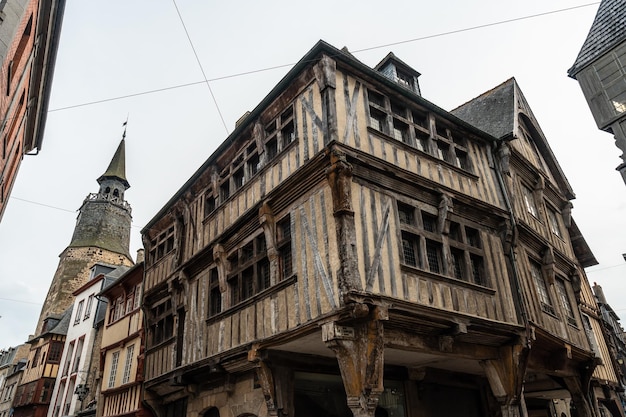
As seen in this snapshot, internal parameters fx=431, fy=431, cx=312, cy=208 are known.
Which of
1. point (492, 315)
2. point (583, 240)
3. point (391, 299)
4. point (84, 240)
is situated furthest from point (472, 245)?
point (84, 240)

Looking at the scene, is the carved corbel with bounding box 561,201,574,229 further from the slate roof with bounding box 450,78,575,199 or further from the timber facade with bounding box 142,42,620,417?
the timber facade with bounding box 142,42,620,417

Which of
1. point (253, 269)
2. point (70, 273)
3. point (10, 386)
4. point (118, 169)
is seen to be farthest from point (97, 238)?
point (253, 269)

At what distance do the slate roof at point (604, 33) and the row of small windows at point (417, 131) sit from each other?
418 centimetres

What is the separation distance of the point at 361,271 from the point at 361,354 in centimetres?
119

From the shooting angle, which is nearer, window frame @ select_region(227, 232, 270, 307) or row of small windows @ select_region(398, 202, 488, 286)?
row of small windows @ select_region(398, 202, 488, 286)

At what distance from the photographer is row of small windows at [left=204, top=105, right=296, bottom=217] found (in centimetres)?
884

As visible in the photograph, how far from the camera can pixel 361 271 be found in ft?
21.2

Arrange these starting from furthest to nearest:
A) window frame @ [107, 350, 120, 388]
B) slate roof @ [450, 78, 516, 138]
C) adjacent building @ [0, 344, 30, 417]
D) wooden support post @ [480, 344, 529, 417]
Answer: adjacent building @ [0, 344, 30, 417] → window frame @ [107, 350, 120, 388] → slate roof @ [450, 78, 516, 138] → wooden support post @ [480, 344, 529, 417]

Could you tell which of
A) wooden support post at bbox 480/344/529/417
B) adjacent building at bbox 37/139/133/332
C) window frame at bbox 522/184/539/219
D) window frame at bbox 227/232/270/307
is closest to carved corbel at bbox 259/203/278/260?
window frame at bbox 227/232/270/307

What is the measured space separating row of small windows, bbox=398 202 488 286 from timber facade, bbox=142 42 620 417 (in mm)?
38

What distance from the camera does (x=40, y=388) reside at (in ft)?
86.7

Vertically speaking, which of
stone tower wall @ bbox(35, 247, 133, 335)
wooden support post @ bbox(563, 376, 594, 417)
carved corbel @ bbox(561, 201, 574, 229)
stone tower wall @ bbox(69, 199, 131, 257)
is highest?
stone tower wall @ bbox(69, 199, 131, 257)

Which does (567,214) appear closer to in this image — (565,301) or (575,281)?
(575,281)

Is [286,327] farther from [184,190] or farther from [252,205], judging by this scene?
[184,190]
